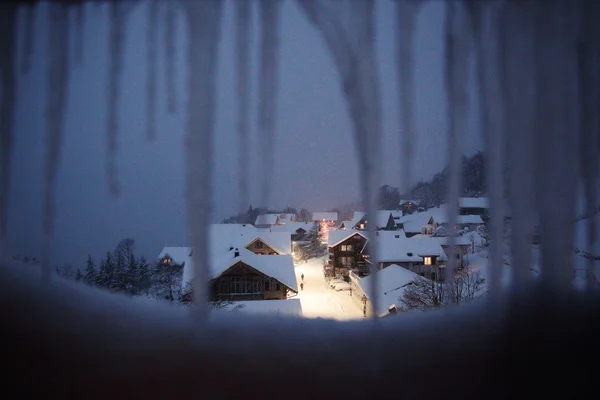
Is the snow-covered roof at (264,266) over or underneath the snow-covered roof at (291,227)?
over

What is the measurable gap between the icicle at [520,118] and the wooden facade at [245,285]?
536 cm

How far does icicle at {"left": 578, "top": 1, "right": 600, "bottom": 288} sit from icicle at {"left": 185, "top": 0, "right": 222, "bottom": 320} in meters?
1.64

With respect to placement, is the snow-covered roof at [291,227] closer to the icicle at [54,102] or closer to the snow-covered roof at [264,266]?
the snow-covered roof at [264,266]

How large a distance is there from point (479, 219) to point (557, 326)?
16.0 m

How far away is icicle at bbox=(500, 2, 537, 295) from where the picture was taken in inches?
50.4

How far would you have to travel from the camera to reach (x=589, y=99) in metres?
1.38

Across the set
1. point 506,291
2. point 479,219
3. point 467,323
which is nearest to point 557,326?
point 506,291

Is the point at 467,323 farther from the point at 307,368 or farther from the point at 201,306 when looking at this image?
the point at 201,306

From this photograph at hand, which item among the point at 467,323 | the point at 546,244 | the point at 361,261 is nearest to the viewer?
the point at 467,323

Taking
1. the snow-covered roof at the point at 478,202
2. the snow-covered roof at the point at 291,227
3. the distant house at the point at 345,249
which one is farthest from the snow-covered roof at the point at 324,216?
the snow-covered roof at the point at 478,202

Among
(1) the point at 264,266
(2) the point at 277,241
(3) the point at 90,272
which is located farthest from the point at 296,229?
(3) the point at 90,272

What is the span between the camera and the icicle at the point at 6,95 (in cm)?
128

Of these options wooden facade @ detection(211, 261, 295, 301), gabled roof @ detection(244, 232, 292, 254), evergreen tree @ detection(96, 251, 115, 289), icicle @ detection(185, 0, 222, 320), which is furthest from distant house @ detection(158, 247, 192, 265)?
icicle @ detection(185, 0, 222, 320)

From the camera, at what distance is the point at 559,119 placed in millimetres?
1299
